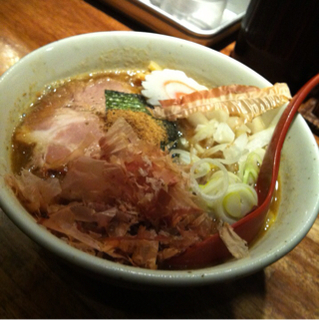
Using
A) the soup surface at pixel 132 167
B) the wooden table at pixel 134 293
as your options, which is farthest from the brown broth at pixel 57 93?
the wooden table at pixel 134 293

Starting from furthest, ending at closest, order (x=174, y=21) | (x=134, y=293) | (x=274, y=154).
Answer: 1. (x=174, y=21)
2. (x=274, y=154)
3. (x=134, y=293)

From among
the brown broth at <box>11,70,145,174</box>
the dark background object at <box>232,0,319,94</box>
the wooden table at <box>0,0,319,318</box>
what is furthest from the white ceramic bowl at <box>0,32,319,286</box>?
the dark background object at <box>232,0,319,94</box>

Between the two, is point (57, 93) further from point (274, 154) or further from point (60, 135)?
point (274, 154)

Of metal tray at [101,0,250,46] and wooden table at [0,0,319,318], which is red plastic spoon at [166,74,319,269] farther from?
metal tray at [101,0,250,46]

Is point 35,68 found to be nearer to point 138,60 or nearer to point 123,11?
point 138,60

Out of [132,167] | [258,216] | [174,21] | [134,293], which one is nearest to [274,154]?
[258,216]

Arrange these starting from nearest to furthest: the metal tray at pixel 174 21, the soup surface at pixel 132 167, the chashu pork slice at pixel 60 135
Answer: the soup surface at pixel 132 167 < the chashu pork slice at pixel 60 135 < the metal tray at pixel 174 21

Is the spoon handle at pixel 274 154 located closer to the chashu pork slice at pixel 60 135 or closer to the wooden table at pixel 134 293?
the wooden table at pixel 134 293
